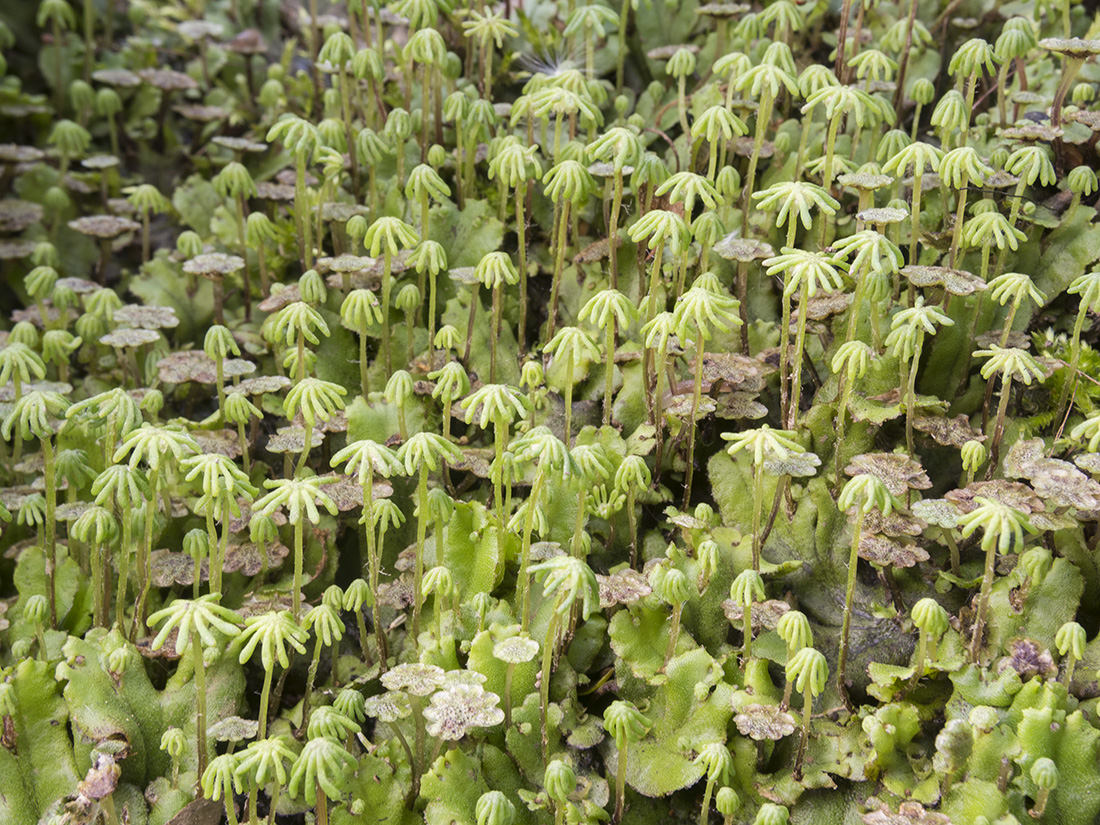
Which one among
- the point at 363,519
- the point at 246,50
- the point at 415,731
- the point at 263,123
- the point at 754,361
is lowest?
the point at 415,731

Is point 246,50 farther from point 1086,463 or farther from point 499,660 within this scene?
point 1086,463

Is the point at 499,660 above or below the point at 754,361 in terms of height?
below

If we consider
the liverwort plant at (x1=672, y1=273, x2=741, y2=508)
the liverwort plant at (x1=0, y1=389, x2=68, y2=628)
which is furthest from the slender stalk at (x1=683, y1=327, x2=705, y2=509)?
the liverwort plant at (x1=0, y1=389, x2=68, y2=628)

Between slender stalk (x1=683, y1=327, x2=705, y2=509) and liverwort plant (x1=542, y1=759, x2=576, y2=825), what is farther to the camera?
slender stalk (x1=683, y1=327, x2=705, y2=509)

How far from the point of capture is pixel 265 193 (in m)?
3.56

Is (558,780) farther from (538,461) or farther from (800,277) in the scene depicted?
(800,277)

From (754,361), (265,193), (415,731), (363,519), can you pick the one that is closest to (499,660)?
(415,731)

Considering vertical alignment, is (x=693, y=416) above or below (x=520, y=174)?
below

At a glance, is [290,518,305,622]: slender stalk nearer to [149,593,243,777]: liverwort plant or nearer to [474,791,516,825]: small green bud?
[149,593,243,777]: liverwort plant

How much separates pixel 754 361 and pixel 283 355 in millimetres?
1525

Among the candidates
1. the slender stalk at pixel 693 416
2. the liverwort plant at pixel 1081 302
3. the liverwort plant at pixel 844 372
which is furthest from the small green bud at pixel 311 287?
the liverwort plant at pixel 1081 302

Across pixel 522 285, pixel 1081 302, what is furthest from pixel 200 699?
pixel 1081 302

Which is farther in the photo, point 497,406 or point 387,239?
point 387,239

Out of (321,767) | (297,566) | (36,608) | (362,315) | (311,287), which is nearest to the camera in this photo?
(321,767)
